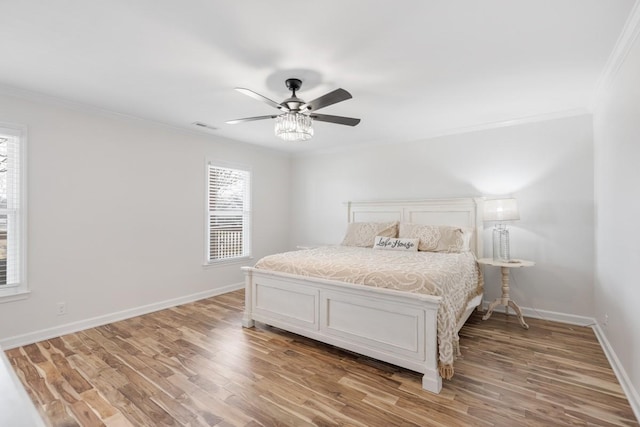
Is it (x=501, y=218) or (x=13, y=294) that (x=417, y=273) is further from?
(x=13, y=294)

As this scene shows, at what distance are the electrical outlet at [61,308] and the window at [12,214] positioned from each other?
32cm

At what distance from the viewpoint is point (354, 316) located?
2625 millimetres

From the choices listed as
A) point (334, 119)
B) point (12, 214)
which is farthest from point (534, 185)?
point (12, 214)

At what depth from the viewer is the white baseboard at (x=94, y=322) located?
2926 mm

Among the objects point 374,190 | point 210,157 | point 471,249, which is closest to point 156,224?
point 210,157

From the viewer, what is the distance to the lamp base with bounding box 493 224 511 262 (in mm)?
3738

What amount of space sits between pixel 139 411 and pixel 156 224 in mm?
2525

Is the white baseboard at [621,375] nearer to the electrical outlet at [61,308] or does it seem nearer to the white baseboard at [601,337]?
the white baseboard at [601,337]

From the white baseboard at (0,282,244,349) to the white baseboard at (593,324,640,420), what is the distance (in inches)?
176

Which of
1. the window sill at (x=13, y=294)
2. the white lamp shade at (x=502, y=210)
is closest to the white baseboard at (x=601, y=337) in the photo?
the white lamp shade at (x=502, y=210)

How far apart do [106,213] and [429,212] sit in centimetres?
407

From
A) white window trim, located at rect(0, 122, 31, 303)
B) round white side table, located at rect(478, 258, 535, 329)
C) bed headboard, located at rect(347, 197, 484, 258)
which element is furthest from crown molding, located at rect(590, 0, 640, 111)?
white window trim, located at rect(0, 122, 31, 303)

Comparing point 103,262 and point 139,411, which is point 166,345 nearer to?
point 139,411

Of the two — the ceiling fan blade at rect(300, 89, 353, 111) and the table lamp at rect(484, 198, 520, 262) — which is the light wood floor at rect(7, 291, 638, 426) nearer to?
the table lamp at rect(484, 198, 520, 262)
